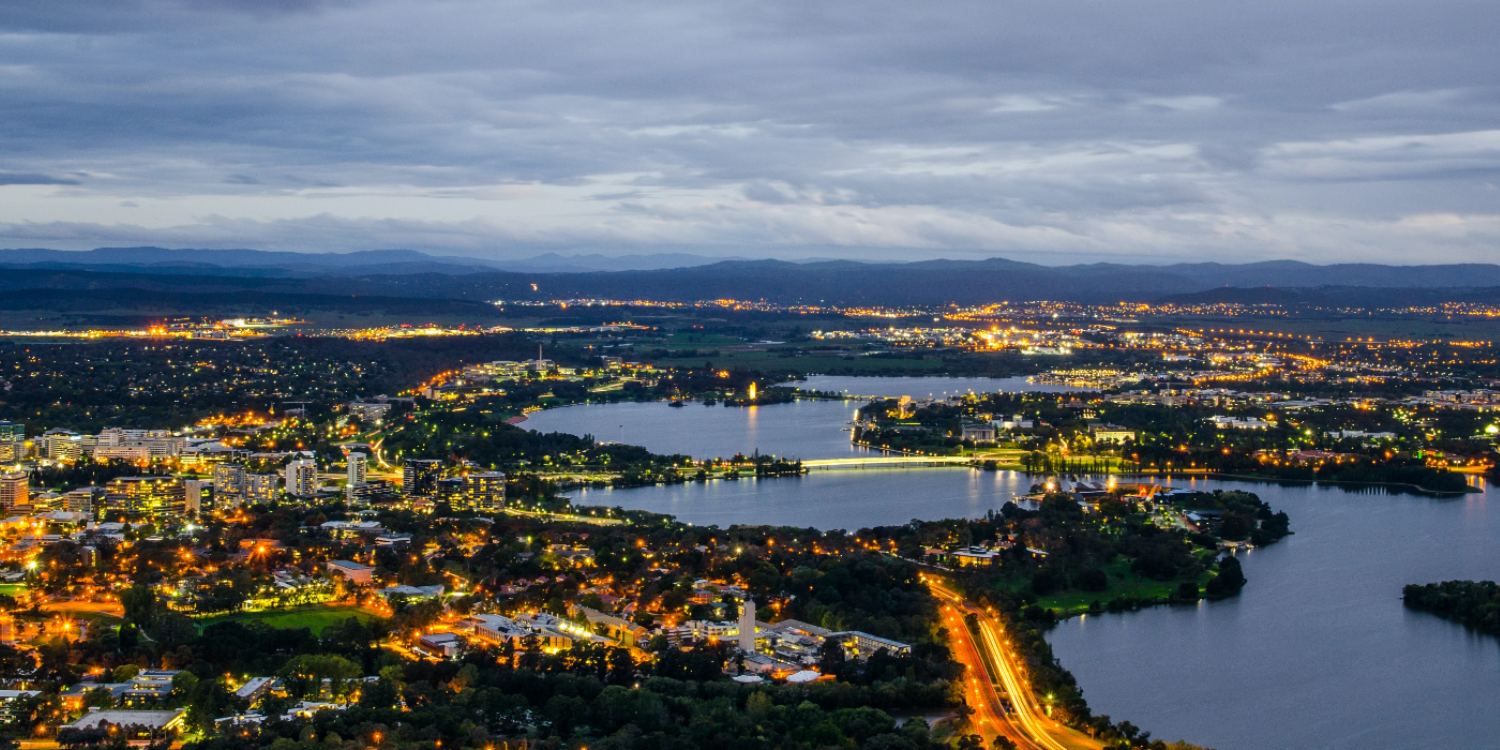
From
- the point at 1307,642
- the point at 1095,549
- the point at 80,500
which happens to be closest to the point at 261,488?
the point at 80,500

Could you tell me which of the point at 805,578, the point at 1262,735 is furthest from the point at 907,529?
the point at 1262,735

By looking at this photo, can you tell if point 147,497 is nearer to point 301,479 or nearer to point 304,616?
point 301,479

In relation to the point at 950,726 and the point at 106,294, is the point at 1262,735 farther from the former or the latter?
the point at 106,294

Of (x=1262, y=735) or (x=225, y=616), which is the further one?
(x=225, y=616)

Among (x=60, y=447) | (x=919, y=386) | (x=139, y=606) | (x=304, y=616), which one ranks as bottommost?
(x=304, y=616)

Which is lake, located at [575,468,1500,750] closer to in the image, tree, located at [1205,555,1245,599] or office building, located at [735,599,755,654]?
tree, located at [1205,555,1245,599]

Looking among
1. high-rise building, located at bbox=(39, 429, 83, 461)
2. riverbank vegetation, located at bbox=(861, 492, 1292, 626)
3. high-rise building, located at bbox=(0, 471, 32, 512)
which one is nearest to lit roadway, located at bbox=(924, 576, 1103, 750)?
riverbank vegetation, located at bbox=(861, 492, 1292, 626)

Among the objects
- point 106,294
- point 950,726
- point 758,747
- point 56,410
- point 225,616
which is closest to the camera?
point 758,747
